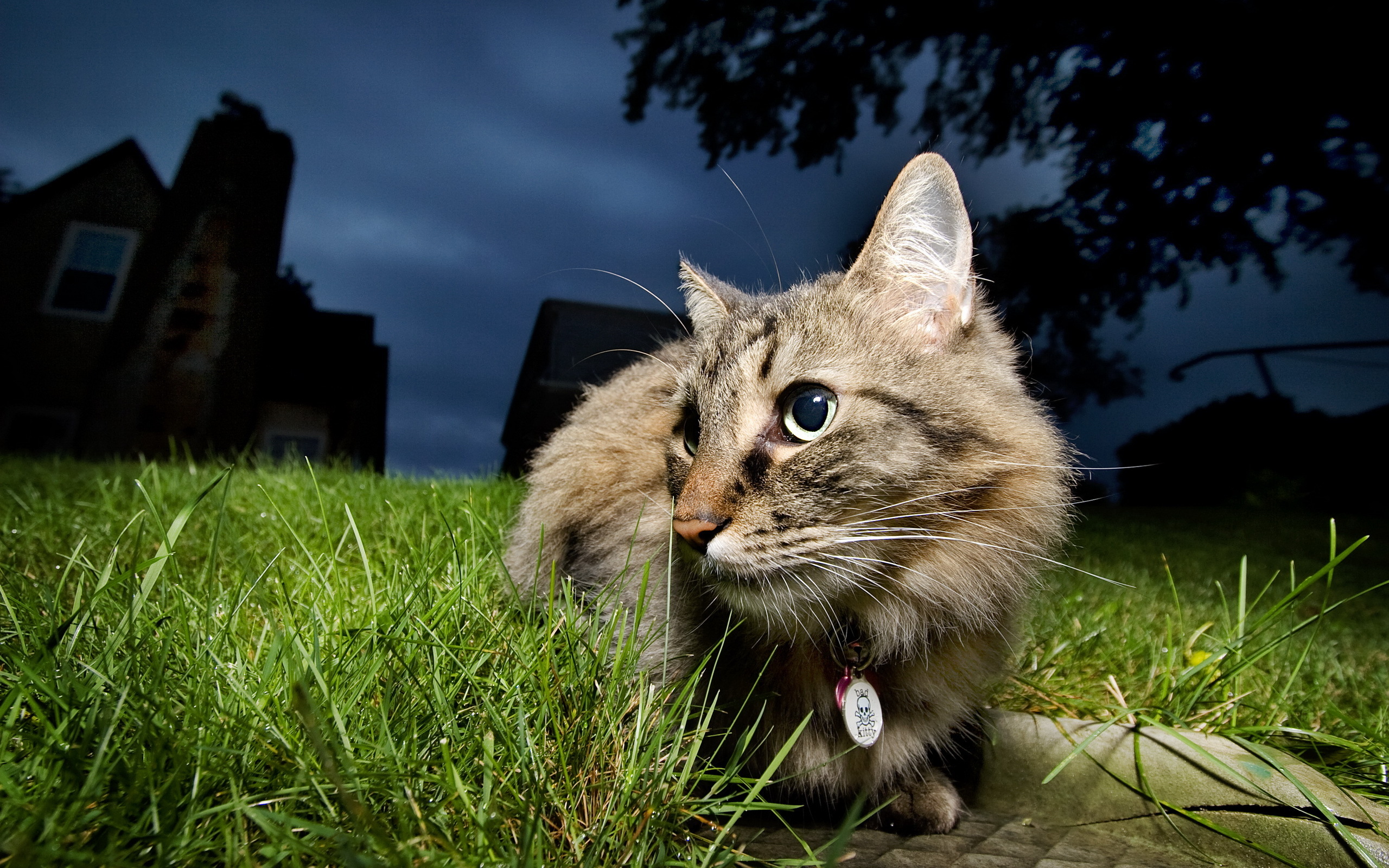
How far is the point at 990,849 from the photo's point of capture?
1272 mm

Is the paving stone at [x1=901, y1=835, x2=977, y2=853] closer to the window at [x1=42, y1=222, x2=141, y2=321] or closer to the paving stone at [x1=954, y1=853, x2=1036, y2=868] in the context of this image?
the paving stone at [x1=954, y1=853, x2=1036, y2=868]

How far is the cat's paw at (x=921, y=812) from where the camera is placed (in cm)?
136

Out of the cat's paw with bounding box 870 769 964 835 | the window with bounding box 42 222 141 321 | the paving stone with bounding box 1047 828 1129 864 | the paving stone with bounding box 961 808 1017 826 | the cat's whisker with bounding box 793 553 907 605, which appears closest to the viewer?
the cat's whisker with bounding box 793 553 907 605

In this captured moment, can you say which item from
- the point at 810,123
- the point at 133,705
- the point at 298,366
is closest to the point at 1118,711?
the point at 133,705

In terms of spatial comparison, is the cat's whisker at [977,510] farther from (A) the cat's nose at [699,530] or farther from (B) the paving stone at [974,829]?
(B) the paving stone at [974,829]

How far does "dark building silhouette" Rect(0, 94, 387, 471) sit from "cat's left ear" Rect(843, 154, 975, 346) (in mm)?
4986

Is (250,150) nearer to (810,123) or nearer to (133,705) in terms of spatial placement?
(810,123)

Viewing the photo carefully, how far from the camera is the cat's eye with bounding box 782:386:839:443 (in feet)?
4.21

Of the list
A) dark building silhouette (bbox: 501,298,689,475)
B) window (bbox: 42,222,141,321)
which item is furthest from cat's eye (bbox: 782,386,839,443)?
window (bbox: 42,222,141,321)

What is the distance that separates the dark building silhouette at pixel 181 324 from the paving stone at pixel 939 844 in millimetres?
5145

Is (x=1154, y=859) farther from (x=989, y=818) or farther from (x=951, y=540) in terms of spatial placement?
(x=951, y=540)

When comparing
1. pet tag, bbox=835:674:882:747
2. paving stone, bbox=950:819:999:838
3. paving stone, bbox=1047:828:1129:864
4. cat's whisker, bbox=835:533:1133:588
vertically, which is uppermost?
cat's whisker, bbox=835:533:1133:588

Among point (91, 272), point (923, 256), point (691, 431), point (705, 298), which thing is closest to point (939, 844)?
point (691, 431)

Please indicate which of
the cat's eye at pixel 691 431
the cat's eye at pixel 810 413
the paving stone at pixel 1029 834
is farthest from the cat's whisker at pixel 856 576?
the paving stone at pixel 1029 834
